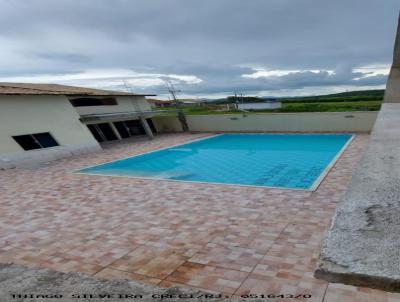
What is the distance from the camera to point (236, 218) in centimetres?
664

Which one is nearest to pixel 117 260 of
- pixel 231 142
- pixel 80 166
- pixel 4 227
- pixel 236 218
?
pixel 236 218

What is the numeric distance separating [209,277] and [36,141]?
14.5 meters

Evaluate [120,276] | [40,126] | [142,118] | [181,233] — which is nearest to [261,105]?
[142,118]

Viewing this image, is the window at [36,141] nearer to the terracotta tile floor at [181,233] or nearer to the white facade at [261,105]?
the terracotta tile floor at [181,233]

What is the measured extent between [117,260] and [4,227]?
363cm

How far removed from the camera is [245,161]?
14672mm

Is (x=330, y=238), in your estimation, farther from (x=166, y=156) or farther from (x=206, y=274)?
(x=166, y=156)

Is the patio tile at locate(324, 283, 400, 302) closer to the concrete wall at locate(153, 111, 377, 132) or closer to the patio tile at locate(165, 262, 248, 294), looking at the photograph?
the patio tile at locate(165, 262, 248, 294)

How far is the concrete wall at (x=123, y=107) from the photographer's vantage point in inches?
826

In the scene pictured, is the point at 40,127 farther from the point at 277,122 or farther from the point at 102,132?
the point at 277,122

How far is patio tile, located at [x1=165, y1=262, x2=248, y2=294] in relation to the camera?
13.6 ft

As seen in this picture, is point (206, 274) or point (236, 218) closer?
point (206, 274)

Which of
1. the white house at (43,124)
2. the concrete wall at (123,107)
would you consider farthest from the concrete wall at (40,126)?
the concrete wall at (123,107)

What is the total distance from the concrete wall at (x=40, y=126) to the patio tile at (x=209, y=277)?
12.7 metres
